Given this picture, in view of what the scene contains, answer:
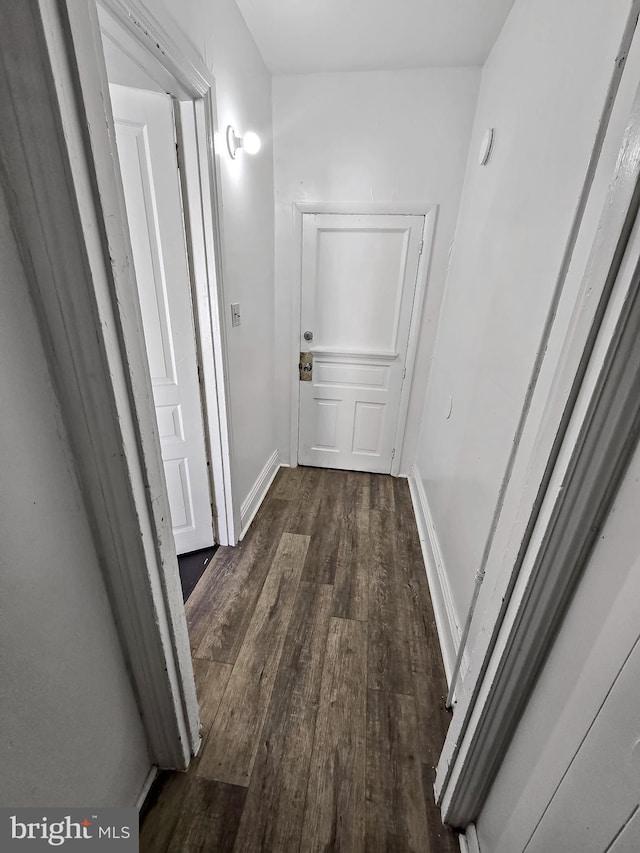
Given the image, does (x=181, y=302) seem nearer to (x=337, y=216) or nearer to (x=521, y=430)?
(x=337, y=216)

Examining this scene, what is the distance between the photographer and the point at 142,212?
136 centimetres

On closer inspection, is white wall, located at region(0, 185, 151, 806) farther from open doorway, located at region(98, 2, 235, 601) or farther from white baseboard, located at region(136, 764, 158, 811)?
open doorway, located at region(98, 2, 235, 601)

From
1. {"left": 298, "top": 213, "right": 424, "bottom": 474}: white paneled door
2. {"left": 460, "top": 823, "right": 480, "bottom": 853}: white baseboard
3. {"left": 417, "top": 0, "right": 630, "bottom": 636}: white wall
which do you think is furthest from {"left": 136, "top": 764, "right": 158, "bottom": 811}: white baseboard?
{"left": 298, "top": 213, "right": 424, "bottom": 474}: white paneled door

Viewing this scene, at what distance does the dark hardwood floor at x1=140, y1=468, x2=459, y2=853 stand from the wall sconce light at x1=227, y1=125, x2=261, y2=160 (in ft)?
6.67

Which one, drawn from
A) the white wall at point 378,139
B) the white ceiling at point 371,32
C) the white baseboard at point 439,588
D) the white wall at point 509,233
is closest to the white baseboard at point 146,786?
the white baseboard at point 439,588

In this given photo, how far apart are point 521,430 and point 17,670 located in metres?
1.26

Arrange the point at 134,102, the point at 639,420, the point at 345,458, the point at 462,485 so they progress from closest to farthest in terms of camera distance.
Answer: the point at 639,420 < the point at 134,102 < the point at 462,485 < the point at 345,458

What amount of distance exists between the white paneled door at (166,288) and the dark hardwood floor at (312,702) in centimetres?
49

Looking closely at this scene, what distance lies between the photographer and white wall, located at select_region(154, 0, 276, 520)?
1347mm

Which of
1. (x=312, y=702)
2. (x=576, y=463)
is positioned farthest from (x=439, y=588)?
(x=576, y=463)

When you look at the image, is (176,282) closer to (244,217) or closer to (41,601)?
(244,217)

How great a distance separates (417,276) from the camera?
2262 mm

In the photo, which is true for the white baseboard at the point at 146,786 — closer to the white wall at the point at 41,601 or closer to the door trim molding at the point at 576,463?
the white wall at the point at 41,601

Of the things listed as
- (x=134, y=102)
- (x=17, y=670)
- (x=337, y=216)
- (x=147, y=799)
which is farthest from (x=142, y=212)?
(x=147, y=799)
